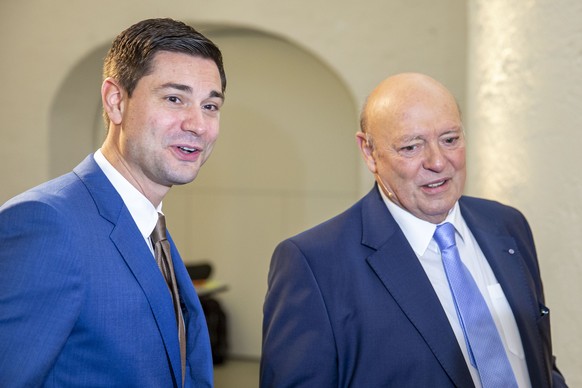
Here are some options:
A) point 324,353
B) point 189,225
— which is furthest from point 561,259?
point 189,225

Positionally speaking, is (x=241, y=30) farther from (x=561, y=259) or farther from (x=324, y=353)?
(x=324, y=353)

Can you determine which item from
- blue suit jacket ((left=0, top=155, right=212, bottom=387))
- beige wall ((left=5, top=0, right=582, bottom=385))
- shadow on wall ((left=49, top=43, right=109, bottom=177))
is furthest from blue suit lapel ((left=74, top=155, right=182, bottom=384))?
shadow on wall ((left=49, top=43, right=109, bottom=177))

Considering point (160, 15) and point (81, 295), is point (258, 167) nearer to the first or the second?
point (160, 15)

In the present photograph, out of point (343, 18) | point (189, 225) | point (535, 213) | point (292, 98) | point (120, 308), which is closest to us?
point (120, 308)

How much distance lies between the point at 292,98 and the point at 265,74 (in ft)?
1.07

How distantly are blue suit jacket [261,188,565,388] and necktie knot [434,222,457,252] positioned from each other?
0.38ft

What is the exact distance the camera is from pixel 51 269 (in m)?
1.38

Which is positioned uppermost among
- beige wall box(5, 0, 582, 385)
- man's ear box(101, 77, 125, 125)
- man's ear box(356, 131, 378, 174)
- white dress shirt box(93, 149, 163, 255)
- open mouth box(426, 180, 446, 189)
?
beige wall box(5, 0, 582, 385)

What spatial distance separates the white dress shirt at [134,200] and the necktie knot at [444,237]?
855 mm

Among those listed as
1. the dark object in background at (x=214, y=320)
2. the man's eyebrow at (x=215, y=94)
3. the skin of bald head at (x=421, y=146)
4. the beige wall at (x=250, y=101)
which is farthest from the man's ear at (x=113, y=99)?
the dark object in background at (x=214, y=320)

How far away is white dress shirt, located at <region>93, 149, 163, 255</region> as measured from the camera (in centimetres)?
168

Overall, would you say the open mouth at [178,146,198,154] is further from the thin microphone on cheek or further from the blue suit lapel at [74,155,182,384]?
the thin microphone on cheek

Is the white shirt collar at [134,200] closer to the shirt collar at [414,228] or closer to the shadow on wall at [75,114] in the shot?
the shirt collar at [414,228]

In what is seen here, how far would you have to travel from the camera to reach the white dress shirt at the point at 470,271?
6.61ft
